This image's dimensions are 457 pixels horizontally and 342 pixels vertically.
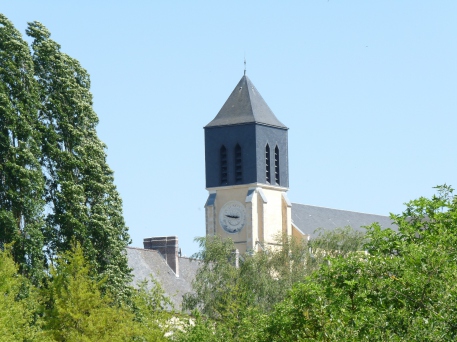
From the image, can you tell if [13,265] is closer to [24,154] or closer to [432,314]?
[24,154]

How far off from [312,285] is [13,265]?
45.1ft

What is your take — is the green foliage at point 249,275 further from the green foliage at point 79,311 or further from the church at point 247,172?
the church at point 247,172

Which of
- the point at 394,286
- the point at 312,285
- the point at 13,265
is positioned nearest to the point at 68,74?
the point at 13,265

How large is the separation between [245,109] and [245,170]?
4.78 metres

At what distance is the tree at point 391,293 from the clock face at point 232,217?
74281mm

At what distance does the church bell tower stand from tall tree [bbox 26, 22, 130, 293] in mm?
57378

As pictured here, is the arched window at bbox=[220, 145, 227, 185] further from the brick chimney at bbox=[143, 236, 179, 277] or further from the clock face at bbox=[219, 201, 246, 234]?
the brick chimney at bbox=[143, 236, 179, 277]

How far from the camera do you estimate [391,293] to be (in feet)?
96.6

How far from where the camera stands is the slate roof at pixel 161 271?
3243 inches

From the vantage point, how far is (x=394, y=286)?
96.8 feet

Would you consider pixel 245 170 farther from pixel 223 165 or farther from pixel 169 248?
pixel 169 248

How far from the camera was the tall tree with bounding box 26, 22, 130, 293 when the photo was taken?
50.2 meters

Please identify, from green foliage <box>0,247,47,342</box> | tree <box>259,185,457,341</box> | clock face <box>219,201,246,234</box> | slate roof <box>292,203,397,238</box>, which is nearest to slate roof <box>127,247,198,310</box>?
clock face <box>219,201,246,234</box>

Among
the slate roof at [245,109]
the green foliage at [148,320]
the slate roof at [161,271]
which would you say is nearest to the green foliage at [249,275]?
the slate roof at [161,271]
